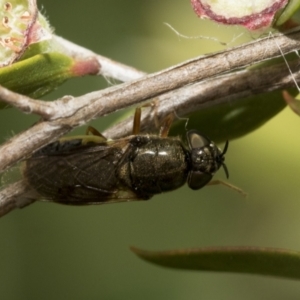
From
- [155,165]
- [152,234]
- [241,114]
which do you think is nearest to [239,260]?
[241,114]

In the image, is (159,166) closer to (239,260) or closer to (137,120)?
(137,120)

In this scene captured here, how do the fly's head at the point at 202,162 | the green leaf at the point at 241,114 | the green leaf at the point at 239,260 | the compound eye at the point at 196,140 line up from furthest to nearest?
1. the fly's head at the point at 202,162
2. the compound eye at the point at 196,140
3. the green leaf at the point at 241,114
4. the green leaf at the point at 239,260

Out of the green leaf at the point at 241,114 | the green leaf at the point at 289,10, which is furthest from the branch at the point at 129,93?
the green leaf at the point at 241,114

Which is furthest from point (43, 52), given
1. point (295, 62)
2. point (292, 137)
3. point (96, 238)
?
point (96, 238)

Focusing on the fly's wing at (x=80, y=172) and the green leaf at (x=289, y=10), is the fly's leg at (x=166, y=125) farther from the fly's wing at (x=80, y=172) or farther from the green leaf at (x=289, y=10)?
the green leaf at (x=289, y=10)

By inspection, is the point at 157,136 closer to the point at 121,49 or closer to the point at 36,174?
the point at 36,174
